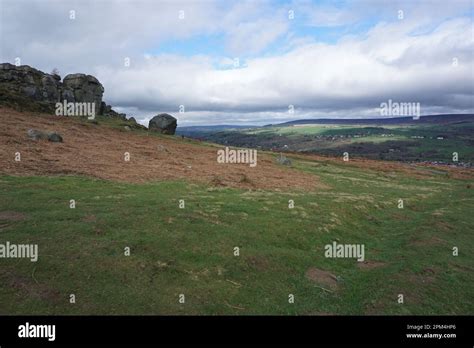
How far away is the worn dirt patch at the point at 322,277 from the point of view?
763 inches

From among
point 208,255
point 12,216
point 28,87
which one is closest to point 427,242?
point 208,255

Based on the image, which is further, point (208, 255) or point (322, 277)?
point (322, 277)

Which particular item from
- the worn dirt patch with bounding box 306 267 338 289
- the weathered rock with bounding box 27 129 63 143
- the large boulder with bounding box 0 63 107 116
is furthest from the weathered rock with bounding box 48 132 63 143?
the worn dirt patch with bounding box 306 267 338 289

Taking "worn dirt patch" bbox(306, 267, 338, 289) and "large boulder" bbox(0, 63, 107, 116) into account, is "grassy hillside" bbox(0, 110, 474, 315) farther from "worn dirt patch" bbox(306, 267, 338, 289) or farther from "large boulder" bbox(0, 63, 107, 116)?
"large boulder" bbox(0, 63, 107, 116)

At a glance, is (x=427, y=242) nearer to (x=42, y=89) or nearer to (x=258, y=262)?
(x=258, y=262)

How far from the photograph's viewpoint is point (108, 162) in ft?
Answer: 140

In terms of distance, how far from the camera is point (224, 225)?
24078mm

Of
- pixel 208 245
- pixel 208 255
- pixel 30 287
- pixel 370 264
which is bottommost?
pixel 370 264

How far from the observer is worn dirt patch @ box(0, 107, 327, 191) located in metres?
36.1

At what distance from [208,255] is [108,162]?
2695 centimetres

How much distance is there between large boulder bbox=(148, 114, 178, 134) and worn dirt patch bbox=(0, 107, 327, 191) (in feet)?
114
